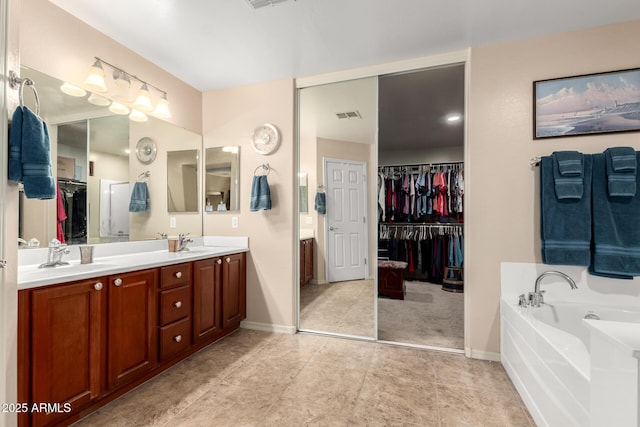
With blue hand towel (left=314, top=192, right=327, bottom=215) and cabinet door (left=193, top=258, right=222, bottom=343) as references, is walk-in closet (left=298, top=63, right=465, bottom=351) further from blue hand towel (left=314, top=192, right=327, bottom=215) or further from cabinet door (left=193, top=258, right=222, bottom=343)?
cabinet door (left=193, top=258, right=222, bottom=343)

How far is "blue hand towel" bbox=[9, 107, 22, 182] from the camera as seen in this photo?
1.30m

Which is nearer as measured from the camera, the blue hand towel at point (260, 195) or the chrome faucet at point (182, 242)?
the chrome faucet at point (182, 242)

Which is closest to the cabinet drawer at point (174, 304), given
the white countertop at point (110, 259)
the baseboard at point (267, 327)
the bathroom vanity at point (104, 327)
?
the bathroom vanity at point (104, 327)

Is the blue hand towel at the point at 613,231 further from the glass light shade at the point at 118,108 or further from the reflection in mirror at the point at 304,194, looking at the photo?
the glass light shade at the point at 118,108

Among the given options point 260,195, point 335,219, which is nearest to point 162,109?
point 260,195

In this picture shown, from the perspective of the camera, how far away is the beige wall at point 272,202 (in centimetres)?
285

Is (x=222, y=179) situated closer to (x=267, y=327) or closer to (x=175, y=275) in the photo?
(x=175, y=275)

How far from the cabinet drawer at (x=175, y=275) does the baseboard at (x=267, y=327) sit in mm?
992

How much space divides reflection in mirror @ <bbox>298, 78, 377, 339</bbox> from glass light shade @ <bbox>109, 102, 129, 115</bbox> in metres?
1.78

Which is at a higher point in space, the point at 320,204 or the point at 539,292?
the point at 320,204

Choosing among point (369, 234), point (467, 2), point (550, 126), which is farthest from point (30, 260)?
point (550, 126)

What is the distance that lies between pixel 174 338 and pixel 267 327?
0.98 meters

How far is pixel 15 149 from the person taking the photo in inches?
51.4

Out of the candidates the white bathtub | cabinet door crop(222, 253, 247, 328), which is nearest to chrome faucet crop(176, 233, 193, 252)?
cabinet door crop(222, 253, 247, 328)
